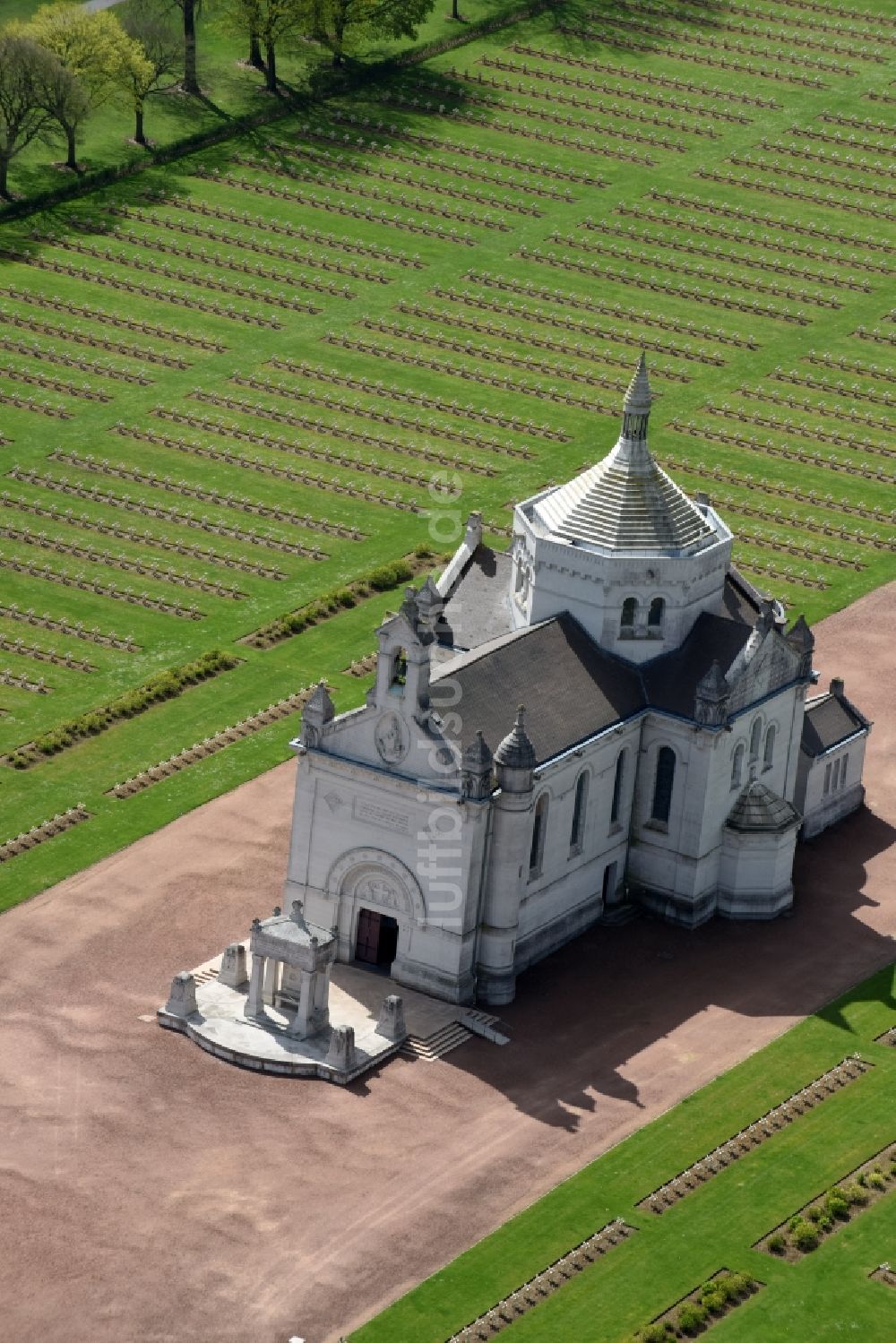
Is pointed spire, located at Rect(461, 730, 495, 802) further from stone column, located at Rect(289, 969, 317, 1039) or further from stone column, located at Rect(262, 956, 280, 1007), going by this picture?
stone column, located at Rect(262, 956, 280, 1007)

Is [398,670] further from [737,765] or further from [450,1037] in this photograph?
[737,765]

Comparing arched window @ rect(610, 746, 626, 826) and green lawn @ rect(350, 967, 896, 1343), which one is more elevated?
arched window @ rect(610, 746, 626, 826)

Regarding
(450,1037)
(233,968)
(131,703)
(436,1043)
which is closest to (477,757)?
(450,1037)

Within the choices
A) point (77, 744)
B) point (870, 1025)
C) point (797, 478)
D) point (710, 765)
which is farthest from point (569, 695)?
point (797, 478)

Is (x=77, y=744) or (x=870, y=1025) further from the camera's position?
(x=77, y=744)

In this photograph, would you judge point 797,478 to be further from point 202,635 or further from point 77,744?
point 77,744

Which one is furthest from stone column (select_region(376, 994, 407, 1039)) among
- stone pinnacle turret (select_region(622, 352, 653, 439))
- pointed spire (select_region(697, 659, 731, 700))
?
stone pinnacle turret (select_region(622, 352, 653, 439))
